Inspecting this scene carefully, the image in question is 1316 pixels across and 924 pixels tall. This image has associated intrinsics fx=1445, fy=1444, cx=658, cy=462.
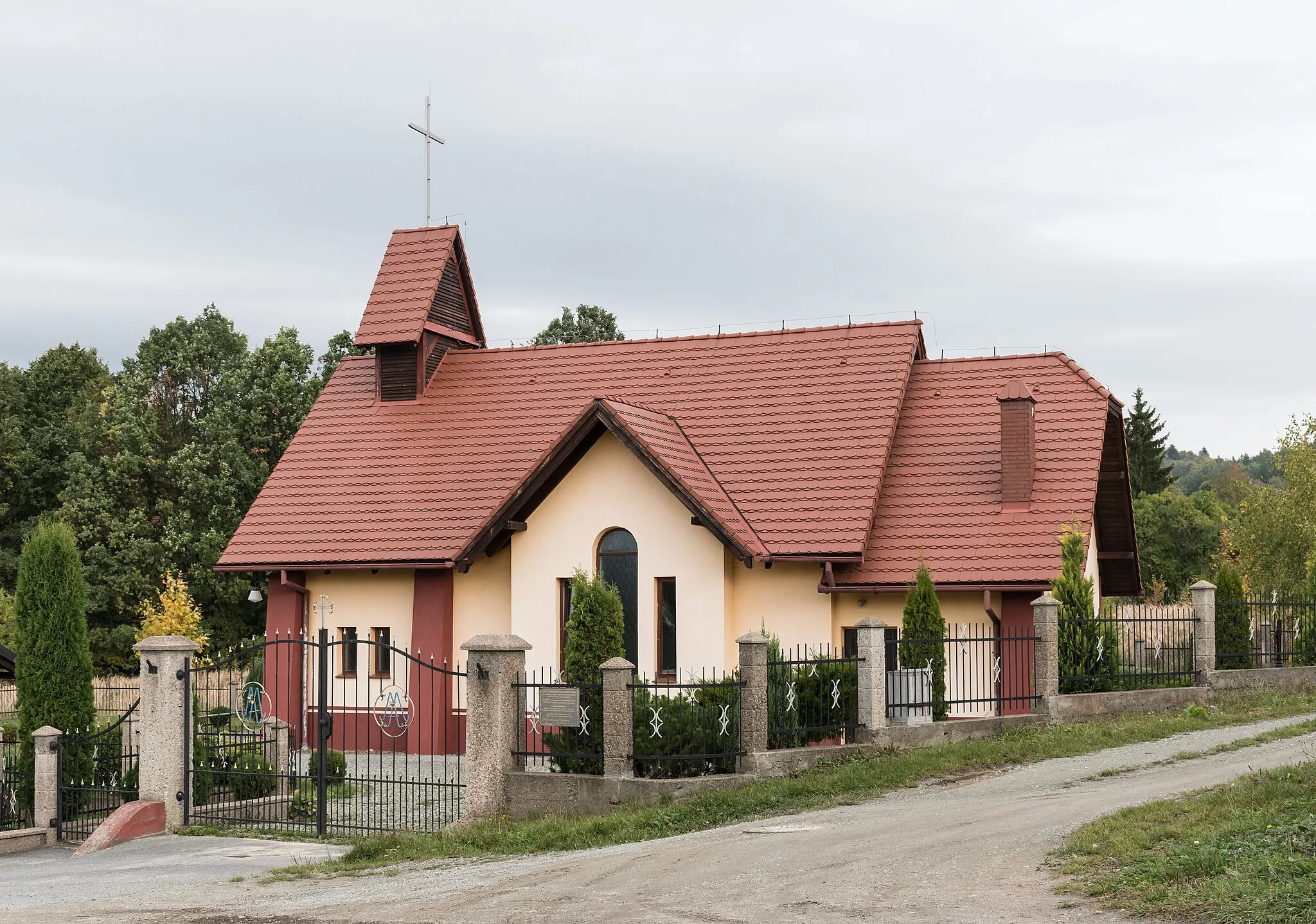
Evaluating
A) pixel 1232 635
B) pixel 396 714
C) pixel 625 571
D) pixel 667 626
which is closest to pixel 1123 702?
pixel 1232 635

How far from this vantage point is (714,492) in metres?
24.9

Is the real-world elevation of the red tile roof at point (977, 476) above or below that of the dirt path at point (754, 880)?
above

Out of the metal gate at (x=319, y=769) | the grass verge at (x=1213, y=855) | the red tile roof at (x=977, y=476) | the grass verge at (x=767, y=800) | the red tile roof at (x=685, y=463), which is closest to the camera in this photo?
the grass verge at (x=1213, y=855)

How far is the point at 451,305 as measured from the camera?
3184 centimetres

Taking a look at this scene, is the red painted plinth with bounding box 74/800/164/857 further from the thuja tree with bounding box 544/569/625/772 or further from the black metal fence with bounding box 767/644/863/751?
the black metal fence with bounding box 767/644/863/751

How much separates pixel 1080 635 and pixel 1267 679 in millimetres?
3851

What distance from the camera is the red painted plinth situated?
1609 centimetres

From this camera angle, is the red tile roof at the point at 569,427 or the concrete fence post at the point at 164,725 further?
the red tile roof at the point at 569,427

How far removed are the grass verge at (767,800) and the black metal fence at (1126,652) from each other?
152 cm

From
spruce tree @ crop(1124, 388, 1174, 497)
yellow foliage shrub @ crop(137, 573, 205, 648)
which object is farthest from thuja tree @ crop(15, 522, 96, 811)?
spruce tree @ crop(1124, 388, 1174, 497)

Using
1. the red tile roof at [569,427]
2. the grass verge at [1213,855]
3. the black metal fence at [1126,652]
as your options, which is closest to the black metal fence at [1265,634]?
the black metal fence at [1126,652]

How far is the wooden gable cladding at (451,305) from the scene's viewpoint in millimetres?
31203

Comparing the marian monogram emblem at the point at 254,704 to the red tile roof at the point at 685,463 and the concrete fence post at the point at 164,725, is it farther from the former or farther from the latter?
the red tile roof at the point at 685,463

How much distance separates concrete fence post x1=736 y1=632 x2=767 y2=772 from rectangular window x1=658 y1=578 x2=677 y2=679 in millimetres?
7388
